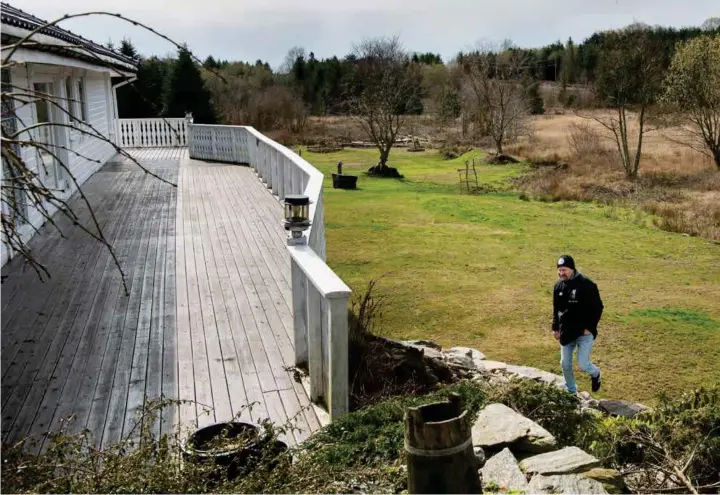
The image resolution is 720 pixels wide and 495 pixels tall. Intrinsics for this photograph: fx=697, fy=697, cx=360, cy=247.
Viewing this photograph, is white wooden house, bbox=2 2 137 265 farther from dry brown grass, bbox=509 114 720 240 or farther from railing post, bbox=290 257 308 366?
dry brown grass, bbox=509 114 720 240

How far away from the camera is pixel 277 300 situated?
6.85 m

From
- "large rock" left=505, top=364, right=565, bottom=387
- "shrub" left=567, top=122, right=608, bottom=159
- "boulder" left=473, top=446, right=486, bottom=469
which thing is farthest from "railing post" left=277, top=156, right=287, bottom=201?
"shrub" left=567, top=122, right=608, bottom=159

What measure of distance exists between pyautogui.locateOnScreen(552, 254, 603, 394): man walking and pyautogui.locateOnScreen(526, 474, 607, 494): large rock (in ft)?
12.8

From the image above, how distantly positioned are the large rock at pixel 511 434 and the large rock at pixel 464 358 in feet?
9.34

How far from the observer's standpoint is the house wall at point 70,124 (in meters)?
9.30

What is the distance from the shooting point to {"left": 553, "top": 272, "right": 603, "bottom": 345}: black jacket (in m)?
7.04

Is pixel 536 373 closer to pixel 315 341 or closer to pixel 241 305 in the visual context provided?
pixel 241 305

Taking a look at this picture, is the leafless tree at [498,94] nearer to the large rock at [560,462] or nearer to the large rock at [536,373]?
the large rock at [536,373]

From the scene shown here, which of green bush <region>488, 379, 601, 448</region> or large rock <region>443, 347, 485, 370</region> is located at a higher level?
green bush <region>488, 379, 601, 448</region>

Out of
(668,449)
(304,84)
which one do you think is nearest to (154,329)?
(668,449)

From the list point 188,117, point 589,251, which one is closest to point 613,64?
point 589,251

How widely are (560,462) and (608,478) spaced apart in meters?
0.24

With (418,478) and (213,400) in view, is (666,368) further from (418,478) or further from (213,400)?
(418,478)

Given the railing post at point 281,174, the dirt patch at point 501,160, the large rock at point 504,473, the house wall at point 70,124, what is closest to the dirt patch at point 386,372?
the large rock at point 504,473
